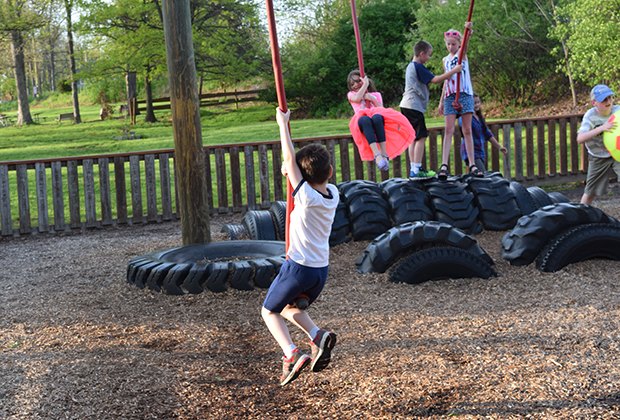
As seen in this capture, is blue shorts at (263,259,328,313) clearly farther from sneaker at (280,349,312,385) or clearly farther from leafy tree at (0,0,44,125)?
leafy tree at (0,0,44,125)

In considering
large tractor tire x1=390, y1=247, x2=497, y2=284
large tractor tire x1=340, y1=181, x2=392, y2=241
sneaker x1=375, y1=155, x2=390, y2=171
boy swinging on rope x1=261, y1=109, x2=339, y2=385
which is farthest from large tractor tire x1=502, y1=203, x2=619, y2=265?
boy swinging on rope x1=261, y1=109, x2=339, y2=385

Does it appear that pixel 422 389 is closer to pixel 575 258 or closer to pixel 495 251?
pixel 575 258

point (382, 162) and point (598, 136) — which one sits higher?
point (598, 136)

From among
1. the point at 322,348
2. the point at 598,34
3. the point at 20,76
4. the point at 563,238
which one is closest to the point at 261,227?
the point at 563,238

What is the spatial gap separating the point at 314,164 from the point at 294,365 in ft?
3.43

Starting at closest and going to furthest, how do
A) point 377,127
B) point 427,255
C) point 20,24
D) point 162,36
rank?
point 427,255
point 377,127
point 162,36
point 20,24

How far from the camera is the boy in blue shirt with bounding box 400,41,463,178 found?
8703mm

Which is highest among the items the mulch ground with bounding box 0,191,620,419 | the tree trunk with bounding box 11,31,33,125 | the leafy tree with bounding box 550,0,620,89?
the tree trunk with bounding box 11,31,33,125

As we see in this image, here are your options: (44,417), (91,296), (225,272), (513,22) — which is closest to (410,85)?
(225,272)

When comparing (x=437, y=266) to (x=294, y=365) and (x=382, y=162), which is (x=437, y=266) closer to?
(x=382, y=162)

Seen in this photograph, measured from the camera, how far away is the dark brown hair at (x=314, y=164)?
4.31 meters

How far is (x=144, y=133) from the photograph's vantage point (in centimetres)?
2847

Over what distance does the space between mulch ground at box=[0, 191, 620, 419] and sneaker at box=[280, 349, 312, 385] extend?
0.15m

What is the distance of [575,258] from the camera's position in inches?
281
